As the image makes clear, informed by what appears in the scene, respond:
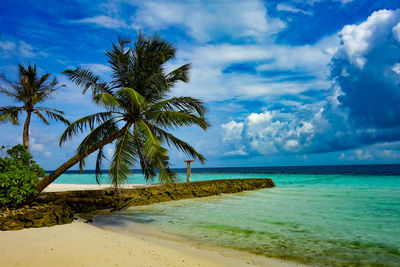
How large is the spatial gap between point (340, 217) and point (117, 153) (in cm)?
870

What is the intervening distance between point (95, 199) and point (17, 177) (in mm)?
3941

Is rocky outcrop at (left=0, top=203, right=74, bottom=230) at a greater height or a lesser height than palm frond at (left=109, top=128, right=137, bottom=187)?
lesser

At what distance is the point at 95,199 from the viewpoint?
457 inches

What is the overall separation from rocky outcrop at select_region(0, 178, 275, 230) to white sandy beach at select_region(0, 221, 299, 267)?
2.25 ft

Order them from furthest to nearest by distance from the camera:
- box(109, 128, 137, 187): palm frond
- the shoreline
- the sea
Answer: box(109, 128, 137, 187): palm frond < the sea < the shoreline

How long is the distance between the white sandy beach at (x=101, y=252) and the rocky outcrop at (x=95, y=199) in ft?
2.25

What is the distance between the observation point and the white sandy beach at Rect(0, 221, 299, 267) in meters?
4.58

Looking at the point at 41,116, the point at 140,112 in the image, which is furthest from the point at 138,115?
the point at 41,116

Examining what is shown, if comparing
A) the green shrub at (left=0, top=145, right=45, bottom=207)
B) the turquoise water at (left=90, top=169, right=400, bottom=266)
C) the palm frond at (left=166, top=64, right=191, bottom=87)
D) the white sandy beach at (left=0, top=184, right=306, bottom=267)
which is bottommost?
the turquoise water at (left=90, top=169, right=400, bottom=266)

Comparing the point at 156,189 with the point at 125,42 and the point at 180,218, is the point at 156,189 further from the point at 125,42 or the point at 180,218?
the point at 125,42

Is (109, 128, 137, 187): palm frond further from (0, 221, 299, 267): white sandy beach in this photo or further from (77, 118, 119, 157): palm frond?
(0, 221, 299, 267): white sandy beach

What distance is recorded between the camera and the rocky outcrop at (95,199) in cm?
709

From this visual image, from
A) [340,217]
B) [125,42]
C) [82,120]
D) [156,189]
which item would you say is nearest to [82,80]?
[82,120]

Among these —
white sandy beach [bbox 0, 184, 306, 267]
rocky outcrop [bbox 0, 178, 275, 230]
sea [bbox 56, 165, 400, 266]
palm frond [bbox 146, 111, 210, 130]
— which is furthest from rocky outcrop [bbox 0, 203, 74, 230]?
palm frond [bbox 146, 111, 210, 130]
